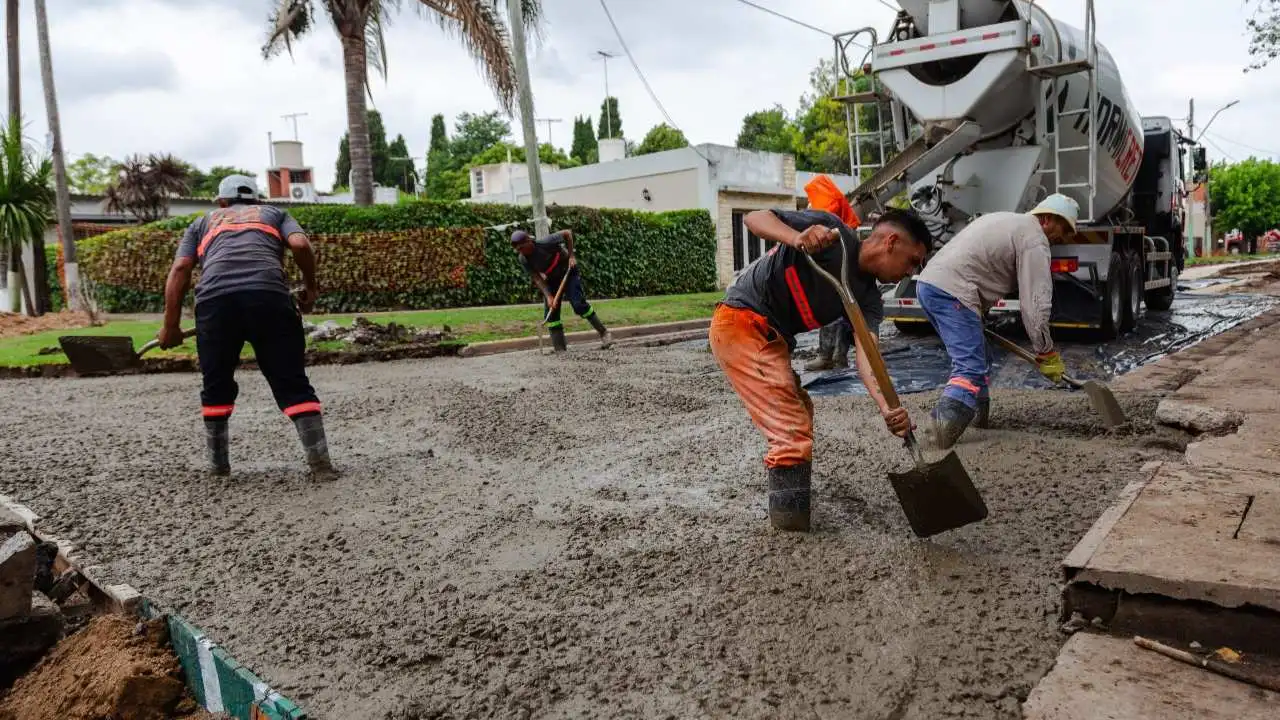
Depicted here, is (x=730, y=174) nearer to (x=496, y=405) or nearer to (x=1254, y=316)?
(x=1254, y=316)

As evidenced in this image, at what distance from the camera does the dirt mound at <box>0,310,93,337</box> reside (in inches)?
527

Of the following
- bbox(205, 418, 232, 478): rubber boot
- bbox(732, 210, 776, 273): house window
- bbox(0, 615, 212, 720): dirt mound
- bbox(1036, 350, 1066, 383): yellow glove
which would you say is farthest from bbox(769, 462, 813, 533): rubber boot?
bbox(732, 210, 776, 273): house window

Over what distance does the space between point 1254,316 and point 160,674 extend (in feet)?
42.9

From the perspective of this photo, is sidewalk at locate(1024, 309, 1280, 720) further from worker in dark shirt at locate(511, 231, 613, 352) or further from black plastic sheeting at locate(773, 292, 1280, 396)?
worker in dark shirt at locate(511, 231, 613, 352)

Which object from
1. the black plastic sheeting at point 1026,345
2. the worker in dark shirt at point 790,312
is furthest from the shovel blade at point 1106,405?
the worker in dark shirt at point 790,312

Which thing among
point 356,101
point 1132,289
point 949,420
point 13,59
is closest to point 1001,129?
point 1132,289

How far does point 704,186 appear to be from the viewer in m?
22.9

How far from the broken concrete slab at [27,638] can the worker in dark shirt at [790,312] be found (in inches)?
95.9

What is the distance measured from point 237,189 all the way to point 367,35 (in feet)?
39.1

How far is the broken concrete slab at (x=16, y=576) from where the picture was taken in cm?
272

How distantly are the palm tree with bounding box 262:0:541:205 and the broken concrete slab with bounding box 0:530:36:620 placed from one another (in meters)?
13.0

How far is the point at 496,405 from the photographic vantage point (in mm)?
6461

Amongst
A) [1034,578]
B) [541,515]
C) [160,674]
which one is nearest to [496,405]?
[541,515]

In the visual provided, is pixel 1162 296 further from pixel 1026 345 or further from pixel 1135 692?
pixel 1135 692
